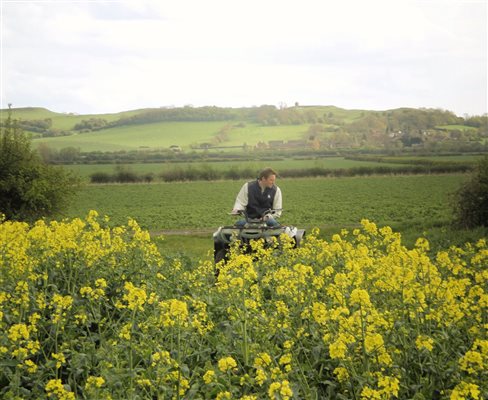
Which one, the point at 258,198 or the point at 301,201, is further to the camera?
the point at 301,201

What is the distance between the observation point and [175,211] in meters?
38.0

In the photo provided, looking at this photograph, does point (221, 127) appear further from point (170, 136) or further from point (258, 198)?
point (258, 198)

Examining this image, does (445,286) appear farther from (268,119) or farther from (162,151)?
(268,119)

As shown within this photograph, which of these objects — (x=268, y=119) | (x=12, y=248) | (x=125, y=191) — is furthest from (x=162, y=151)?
(x=12, y=248)

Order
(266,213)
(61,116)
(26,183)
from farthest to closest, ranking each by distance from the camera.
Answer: (61,116) < (26,183) < (266,213)

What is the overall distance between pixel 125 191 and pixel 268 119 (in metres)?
83.3

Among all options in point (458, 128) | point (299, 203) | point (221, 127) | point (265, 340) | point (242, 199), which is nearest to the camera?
point (265, 340)

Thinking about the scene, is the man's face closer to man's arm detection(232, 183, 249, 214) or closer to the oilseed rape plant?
man's arm detection(232, 183, 249, 214)

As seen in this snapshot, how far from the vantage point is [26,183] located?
82.7ft

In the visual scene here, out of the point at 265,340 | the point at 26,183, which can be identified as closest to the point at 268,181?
the point at 265,340

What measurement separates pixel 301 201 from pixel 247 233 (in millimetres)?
32295

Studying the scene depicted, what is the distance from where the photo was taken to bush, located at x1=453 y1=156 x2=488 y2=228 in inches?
903

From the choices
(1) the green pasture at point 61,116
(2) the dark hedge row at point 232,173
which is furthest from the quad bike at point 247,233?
(1) the green pasture at point 61,116

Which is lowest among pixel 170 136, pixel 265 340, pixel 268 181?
pixel 265 340
